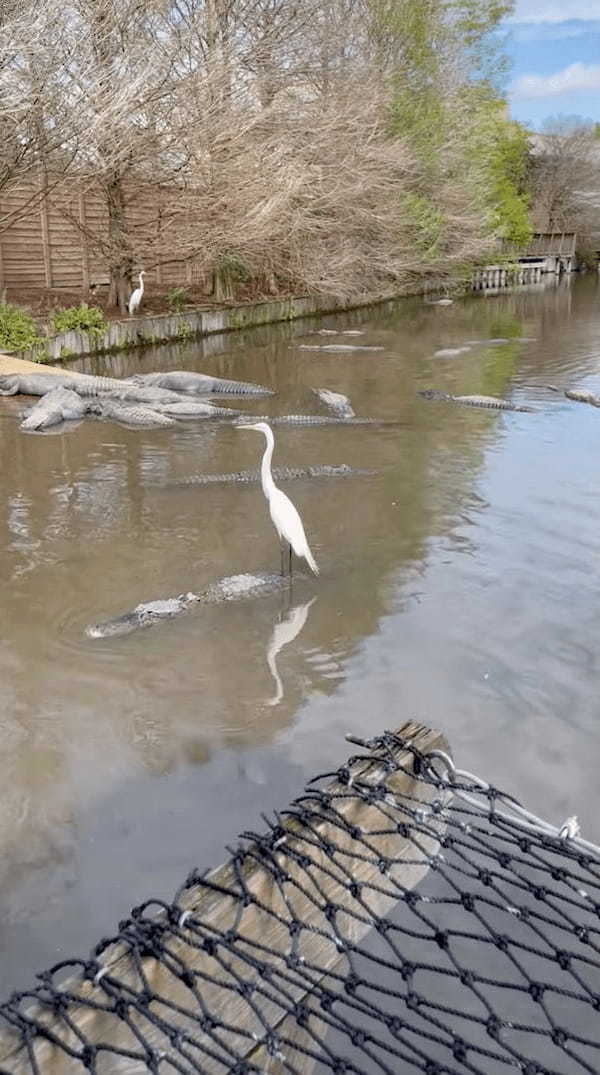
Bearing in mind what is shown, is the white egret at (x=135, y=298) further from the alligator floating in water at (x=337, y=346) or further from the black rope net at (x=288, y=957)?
the black rope net at (x=288, y=957)

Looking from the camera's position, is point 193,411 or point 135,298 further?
point 135,298

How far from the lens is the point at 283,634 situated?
4.57 m

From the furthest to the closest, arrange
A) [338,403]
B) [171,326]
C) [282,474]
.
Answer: [171,326], [338,403], [282,474]

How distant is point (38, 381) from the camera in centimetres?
1088

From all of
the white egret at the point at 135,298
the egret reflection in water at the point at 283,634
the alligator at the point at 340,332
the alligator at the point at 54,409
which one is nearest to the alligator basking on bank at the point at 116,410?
the alligator at the point at 54,409

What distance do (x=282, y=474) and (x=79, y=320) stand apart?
773cm

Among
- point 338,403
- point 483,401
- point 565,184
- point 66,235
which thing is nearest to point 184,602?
point 338,403

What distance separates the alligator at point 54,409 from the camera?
923 cm

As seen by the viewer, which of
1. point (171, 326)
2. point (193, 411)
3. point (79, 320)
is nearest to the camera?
point (193, 411)

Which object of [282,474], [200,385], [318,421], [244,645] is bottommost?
[244,645]

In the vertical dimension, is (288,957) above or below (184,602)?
above

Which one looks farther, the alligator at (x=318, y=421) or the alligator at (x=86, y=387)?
the alligator at (x=86, y=387)

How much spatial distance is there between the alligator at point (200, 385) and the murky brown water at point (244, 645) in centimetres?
249

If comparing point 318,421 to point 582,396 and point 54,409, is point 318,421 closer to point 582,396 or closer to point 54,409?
point 54,409
